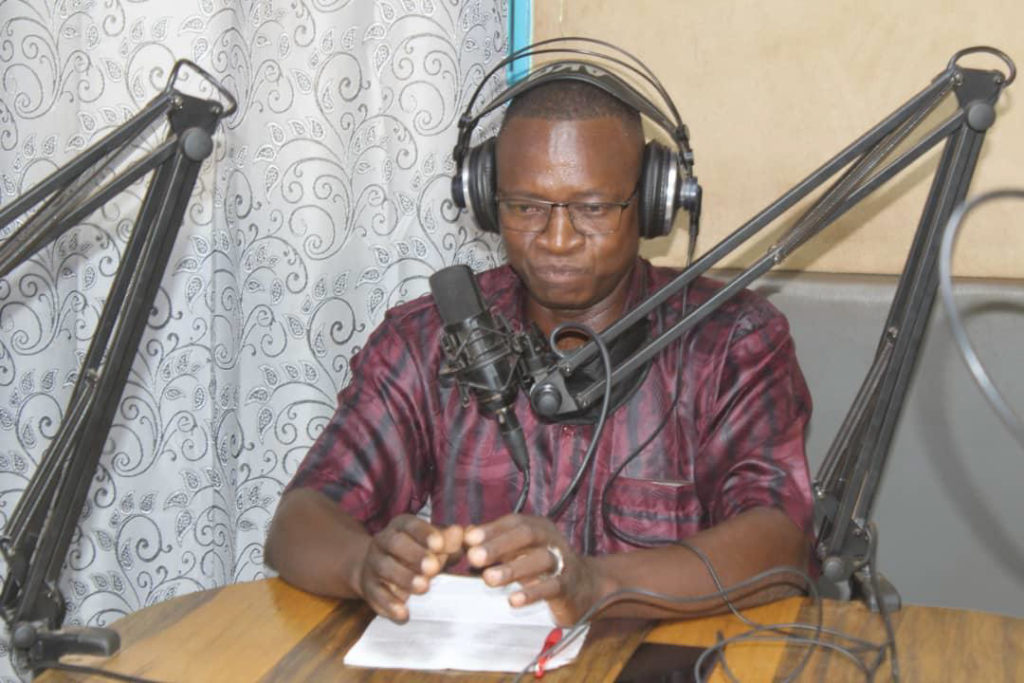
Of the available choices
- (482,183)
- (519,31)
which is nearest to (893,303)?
(482,183)

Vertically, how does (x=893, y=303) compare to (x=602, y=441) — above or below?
above

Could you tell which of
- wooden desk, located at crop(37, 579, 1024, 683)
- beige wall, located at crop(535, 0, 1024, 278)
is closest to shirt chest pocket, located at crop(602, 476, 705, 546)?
wooden desk, located at crop(37, 579, 1024, 683)

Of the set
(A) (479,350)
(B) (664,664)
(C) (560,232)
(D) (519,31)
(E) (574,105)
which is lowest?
(B) (664,664)

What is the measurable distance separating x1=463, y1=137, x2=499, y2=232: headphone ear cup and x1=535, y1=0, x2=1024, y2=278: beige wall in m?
0.52

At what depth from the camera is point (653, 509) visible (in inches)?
66.5

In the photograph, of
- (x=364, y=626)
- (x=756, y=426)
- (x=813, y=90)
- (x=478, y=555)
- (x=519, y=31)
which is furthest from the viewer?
(x=519, y=31)

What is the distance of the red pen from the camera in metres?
1.23

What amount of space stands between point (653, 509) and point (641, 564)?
312mm

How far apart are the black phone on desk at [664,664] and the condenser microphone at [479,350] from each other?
243 millimetres

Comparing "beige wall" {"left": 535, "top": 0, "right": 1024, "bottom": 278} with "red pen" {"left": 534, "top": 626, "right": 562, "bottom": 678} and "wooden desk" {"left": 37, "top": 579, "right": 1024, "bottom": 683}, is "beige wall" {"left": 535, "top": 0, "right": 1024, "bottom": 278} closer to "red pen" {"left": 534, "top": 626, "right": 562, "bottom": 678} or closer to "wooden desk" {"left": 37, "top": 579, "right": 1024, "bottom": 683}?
"wooden desk" {"left": 37, "top": 579, "right": 1024, "bottom": 683}

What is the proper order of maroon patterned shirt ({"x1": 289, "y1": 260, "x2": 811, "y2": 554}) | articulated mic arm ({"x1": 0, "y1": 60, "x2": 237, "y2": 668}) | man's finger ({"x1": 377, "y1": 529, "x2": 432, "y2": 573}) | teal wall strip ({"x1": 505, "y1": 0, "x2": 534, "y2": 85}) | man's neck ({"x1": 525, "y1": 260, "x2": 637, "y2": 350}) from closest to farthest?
articulated mic arm ({"x1": 0, "y1": 60, "x2": 237, "y2": 668}), man's finger ({"x1": 377, "y1": 529, "x2": 432, "y2": 573}), maroon patterned shirt ({"x1": 289, "y1": 260, "x2": 811, "y2": 554}), man's neck ({"x1": 525, "y1": 260, "x2": 637, "y2": 350}), teal wall strip ({"x1": 505, "y1": 0, "x2": 534, "y2": 85})

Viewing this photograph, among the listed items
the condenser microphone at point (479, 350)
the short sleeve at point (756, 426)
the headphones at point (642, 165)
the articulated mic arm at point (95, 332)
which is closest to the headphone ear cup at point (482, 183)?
the headphones at point (642, 165)

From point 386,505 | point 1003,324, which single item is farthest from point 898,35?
point 386,505

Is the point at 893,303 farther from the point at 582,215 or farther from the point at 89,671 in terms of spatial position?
the point at 89,671
